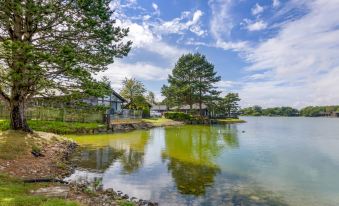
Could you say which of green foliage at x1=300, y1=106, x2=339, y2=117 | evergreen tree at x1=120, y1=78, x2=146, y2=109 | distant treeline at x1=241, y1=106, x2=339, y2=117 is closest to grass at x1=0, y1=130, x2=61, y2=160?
evergreen tree at x1=120, y1=78, x2=146, y2=109

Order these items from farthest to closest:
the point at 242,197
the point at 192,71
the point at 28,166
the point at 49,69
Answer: the point at 192,71
the point at 49,69
the point at 28,166
the point at 242,197

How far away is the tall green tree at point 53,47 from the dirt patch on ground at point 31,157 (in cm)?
207

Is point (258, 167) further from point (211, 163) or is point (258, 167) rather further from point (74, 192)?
point (74, 192)

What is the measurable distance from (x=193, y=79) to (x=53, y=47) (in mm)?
47915

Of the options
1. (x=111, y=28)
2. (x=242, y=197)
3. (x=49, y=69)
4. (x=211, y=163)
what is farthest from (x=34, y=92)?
(x=242, y=197)

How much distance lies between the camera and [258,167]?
13805 mm

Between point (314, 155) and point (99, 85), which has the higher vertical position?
point (99, 85)

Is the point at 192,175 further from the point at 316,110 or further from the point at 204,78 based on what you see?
the point at 316,110

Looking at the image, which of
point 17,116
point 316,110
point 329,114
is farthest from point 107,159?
point 316,110

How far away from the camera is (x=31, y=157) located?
11.7 meters

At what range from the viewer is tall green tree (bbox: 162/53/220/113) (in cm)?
5916

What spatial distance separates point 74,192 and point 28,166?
3896 mm

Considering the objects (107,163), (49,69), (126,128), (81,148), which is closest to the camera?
(49,69)

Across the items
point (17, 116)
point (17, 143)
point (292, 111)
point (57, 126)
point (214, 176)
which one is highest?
point (292, 111)
